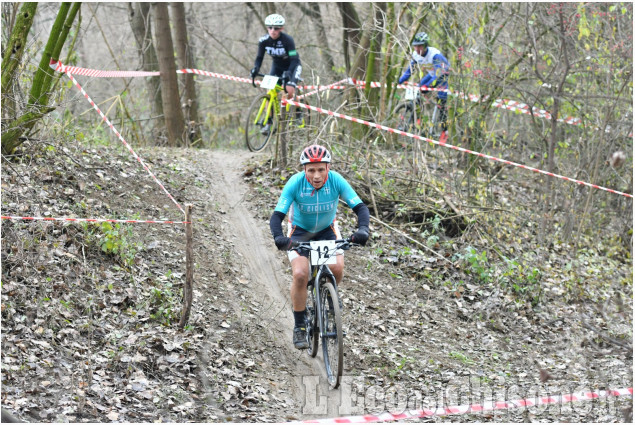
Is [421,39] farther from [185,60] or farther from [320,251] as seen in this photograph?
[320,251]

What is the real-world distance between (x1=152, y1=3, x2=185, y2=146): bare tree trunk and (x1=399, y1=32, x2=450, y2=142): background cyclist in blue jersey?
5345mm

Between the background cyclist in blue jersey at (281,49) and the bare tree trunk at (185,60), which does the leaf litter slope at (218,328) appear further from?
the bare tree trunk at (185,60)

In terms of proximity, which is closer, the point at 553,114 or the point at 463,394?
the point at 463,394

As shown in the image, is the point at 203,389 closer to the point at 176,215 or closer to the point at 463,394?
the point at 463,394

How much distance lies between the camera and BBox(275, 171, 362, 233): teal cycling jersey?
20.9ft

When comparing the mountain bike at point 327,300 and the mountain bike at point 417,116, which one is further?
the mountain bike at point 417,116

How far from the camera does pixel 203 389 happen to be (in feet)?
18.5

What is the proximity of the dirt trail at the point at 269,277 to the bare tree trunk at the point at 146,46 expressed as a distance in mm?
4844

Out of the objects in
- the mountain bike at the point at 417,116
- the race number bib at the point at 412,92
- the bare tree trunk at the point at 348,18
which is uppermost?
the bare tree trunk at the point at 348,18

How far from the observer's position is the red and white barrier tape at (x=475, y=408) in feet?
17.6

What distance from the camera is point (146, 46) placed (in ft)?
55.5

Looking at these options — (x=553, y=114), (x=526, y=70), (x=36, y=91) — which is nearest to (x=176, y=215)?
(x=36, y=91)

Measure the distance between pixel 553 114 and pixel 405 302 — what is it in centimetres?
485

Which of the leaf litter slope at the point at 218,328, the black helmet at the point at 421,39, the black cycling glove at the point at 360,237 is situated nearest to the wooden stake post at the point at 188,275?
the leaf litter slope at the point at 218,328
